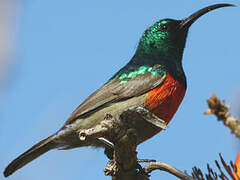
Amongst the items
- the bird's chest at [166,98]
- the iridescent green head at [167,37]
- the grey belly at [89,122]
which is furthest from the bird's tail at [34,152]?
the iridescent green head at [167,37]

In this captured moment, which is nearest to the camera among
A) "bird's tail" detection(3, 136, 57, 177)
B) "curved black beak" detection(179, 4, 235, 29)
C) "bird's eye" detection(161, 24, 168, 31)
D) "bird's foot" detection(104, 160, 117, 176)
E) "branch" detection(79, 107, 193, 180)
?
"branch" detection(79, 107, 193, 180)

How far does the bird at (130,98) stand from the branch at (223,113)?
298cm

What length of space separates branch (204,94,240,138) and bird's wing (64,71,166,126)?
11.1ft

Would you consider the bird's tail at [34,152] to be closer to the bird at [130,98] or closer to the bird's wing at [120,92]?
the bird at [130,98]

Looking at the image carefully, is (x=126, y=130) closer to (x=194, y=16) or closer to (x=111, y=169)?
(x=111, y=169)

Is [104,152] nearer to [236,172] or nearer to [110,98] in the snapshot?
[110,98]

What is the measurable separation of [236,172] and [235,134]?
609 mm

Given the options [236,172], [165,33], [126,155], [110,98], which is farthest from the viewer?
[165,33]

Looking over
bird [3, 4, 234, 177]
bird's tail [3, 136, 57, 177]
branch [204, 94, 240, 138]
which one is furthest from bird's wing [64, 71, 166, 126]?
branch [204, 94, 240, 138]

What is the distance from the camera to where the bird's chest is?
4410mm

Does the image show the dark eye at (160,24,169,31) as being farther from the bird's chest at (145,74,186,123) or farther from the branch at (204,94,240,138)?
the branch at (204,94,240,138)

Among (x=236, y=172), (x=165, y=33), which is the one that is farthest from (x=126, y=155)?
(x=165, y=33)

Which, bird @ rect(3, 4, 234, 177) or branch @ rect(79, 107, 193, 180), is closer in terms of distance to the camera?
branch @ rect(79, 107, 193, 180)

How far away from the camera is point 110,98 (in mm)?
4793
